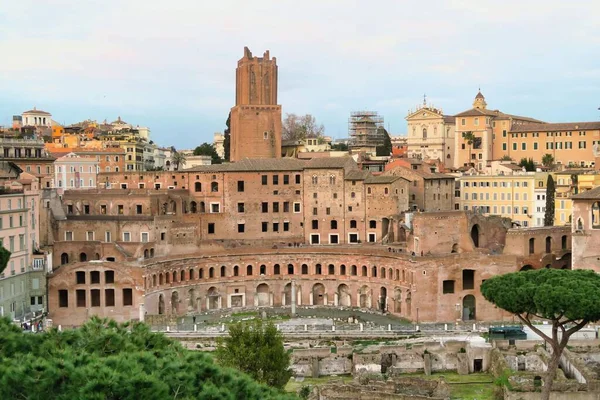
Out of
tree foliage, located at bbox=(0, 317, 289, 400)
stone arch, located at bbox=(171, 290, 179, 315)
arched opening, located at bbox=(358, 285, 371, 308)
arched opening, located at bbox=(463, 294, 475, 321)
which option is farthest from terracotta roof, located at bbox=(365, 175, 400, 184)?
tree foliage, located at bbox=(0, 317, 289, 400)

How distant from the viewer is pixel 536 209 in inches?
2906

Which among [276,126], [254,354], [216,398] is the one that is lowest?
[254,354]

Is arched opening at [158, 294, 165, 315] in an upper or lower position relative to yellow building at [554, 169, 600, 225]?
lower

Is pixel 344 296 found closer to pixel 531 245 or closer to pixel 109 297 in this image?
pixel 531 245

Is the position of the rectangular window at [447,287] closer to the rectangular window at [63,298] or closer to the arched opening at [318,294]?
the arched opening at [318,294]

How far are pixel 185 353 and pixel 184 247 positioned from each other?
4057 cm

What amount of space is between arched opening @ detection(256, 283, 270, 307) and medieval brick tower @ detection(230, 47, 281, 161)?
15.2 metres

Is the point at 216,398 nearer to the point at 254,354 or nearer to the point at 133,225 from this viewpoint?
the point at 254,354

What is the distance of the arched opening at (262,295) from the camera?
212ft

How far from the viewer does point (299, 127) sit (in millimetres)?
116500

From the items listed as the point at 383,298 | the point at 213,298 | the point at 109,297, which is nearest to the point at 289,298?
the point at 213,298

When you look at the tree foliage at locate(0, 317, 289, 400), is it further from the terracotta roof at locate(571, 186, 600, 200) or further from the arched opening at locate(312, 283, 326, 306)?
the arched opening at locate(312, 283, 326, 306)

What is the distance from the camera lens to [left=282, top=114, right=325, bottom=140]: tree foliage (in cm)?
11314

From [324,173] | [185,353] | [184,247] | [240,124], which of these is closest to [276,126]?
[240,124]
